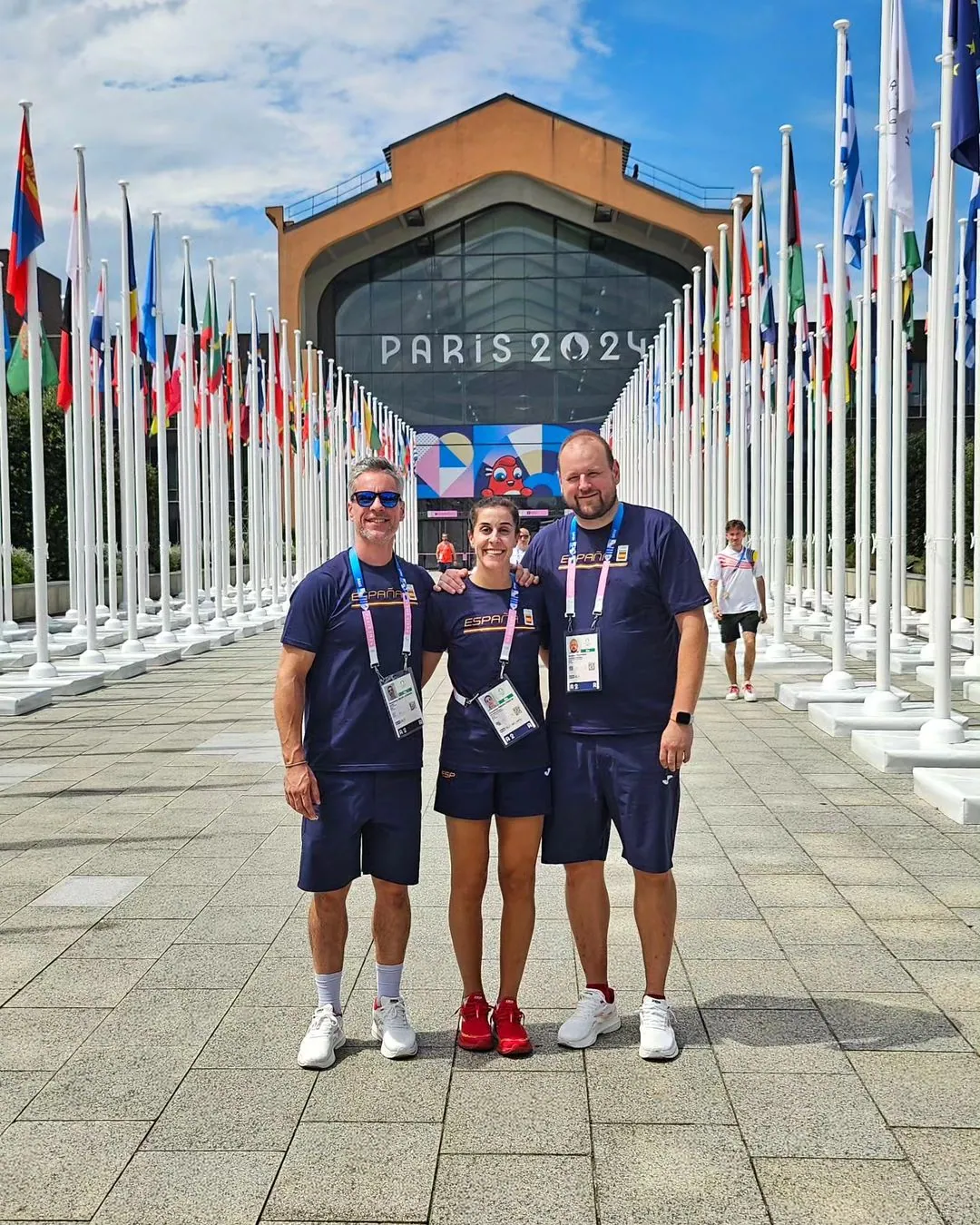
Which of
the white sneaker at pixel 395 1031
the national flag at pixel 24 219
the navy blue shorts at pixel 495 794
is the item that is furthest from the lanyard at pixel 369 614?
the national flag at pixel 24 219

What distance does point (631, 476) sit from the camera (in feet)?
157

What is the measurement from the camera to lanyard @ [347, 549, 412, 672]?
464 centimetres

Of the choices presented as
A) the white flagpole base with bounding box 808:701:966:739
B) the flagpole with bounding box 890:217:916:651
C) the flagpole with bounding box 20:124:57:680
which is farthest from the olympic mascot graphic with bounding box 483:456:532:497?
the white flagpole base with bounding box 808:701:966:739

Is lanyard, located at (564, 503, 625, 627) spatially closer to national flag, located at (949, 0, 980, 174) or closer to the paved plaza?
the paved plaza

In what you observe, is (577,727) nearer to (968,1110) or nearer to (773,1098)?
(773,1098)

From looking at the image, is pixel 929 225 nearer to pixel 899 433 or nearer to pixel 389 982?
pixel 899 433

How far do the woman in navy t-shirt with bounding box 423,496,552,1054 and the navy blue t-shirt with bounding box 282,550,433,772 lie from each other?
6.4 inches

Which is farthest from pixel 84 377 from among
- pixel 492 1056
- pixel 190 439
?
pixel 492 1056

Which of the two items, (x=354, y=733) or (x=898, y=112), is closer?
(x=354, y=733)

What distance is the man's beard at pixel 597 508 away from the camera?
479 cm

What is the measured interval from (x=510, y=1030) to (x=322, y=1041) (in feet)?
1.96

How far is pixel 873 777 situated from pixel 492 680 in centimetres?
619

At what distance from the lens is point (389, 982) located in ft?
15.5

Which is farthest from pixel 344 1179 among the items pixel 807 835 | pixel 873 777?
pixel 873 777
